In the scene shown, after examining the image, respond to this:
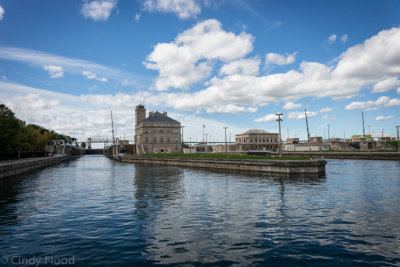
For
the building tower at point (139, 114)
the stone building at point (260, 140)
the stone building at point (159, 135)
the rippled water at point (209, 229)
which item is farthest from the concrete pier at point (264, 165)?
the stone building at point (260, 140)

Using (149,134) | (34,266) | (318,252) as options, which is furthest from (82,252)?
(149,134)

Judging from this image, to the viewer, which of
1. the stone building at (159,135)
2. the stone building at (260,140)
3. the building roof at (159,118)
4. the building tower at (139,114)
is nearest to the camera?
the stone building at (159,135)

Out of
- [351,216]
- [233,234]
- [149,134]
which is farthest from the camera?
[149,134]

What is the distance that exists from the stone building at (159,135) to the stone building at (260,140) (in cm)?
6599

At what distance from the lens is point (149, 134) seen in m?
131

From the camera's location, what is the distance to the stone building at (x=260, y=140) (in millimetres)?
186500

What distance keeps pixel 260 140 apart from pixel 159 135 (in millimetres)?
85362

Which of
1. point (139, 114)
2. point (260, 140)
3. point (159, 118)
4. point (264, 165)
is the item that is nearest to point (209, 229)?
point (264, 165)

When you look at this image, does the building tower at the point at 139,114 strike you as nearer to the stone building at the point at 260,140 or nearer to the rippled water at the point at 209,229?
the stone building at the point at 260,140

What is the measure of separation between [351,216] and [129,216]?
13.0m

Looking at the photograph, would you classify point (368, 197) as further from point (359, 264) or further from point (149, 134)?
point (149, 134)

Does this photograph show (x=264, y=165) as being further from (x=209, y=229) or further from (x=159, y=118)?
(x=159, y=118)

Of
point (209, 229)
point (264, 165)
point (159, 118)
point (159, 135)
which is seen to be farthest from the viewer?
point (159, 118)

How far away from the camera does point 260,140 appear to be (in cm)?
19000
